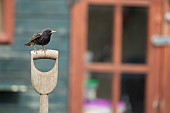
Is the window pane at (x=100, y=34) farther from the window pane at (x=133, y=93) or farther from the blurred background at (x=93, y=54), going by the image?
the window pane at (x=133, y=93)

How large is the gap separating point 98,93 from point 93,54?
323 millimetres

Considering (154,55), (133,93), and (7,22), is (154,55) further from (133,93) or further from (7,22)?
(7,22)

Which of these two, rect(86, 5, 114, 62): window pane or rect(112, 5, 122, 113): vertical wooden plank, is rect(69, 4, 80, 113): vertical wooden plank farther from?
rect(112, 5, 122, 113): vertical wooden plank

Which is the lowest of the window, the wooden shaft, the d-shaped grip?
the wooden shaft

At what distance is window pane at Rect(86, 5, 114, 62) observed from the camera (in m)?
4.93

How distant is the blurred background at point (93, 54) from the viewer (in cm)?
489

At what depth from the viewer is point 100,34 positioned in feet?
16.2

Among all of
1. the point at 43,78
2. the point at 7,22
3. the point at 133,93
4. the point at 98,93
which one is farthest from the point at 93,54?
the point at 43,78

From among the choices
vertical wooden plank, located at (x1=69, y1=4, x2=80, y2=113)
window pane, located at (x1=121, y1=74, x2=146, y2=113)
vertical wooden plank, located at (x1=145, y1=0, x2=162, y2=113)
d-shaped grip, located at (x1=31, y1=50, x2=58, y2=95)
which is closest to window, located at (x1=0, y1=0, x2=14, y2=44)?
vertical wooden plank, located at (x1=69, y1=4, x2=80, y2=113)

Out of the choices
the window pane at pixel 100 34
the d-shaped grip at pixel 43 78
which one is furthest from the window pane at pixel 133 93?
the d-shaped grip at pixel 43 78

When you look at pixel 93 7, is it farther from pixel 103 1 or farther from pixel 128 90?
pixel 128 90

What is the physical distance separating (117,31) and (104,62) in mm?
272

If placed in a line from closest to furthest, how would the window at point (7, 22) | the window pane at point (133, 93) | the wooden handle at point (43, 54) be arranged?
1. the wooden handle at point (43, 54)
2. the window at point (7, 22)
3. the window pane at point (133, 93)

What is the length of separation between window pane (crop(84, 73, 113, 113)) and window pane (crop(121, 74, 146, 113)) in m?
0.12
